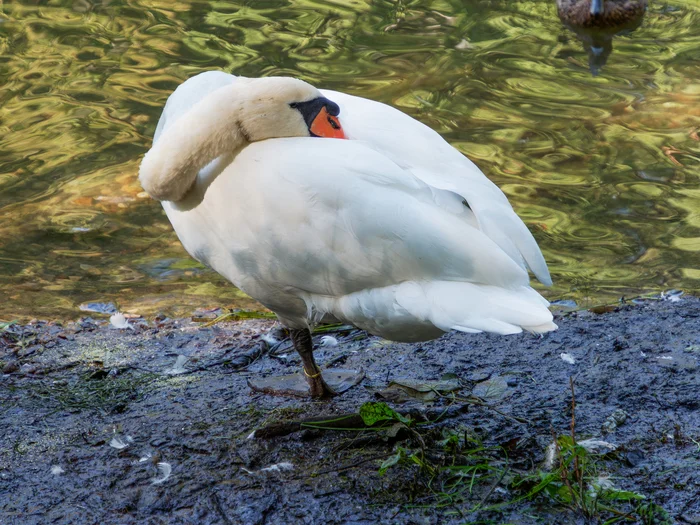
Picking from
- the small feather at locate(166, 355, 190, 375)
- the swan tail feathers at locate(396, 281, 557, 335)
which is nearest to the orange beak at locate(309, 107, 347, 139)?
the swan tail feathers at locate(396, 281, 557, 335)

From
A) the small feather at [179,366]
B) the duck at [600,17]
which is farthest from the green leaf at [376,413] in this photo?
the duck at [600,17]

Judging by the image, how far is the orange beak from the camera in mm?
3536

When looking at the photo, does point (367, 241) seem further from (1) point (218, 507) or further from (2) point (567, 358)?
(2) point (567, 358)

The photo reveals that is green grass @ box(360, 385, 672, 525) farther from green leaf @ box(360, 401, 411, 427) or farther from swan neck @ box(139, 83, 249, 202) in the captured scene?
swan neck @ box(139, 83, 249, 202)

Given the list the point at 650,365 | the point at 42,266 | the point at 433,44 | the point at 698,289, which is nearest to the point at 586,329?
the point at 650,365

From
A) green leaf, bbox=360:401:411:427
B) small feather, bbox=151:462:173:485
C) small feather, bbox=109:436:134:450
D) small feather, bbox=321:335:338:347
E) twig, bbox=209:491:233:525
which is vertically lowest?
small feather, bbox=321:335:338:347

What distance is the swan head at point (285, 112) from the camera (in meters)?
3.51

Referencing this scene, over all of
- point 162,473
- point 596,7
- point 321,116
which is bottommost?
point 162,473

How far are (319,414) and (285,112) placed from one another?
4.21 ft

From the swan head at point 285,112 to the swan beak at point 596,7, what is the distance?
23.2 feet

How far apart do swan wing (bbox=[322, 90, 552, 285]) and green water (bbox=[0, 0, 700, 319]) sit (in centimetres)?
197

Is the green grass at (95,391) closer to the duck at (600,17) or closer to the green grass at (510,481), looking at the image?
the green grass at (510,481)

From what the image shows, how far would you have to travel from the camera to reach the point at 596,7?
984cm

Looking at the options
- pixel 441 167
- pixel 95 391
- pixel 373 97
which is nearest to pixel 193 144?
pixel 441 167
